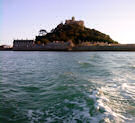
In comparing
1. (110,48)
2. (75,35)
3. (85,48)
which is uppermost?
(75,35)

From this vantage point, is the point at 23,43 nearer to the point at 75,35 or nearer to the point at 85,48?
the point at 75,35

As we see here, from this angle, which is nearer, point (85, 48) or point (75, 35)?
point (85, 48)

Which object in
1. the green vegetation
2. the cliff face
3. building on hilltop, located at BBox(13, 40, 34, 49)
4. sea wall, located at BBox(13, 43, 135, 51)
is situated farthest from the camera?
building on hilltop, located at BBox(13, 40, 34, 49)

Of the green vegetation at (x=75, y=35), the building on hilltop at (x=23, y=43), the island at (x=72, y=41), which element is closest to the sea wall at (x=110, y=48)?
the island at (x=72, y=41)

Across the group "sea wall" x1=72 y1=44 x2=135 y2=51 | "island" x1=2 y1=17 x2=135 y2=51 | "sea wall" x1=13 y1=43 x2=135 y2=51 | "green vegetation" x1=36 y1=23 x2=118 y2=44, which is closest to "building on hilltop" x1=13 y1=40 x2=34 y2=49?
"island" x1=2 y1=17 x2=135 y2=51

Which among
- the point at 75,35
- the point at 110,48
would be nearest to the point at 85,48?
the point at 110,48

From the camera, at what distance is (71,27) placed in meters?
118

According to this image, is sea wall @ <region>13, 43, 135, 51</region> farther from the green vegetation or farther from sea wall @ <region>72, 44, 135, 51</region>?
the green vegetation

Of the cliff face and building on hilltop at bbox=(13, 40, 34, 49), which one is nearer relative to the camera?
the cliff face

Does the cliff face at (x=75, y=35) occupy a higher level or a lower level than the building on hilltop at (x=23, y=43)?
higher

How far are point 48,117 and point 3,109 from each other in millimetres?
A: 1314

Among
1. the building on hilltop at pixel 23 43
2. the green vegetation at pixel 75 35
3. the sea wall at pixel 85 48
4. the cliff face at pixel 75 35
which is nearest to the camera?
the sea wall at pixel 85 48

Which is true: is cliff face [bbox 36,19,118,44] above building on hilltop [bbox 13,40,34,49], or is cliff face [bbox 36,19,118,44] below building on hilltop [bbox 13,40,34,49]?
A: above

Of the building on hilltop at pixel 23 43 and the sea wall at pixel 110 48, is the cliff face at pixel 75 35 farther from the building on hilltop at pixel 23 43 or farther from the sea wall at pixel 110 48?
the sea wall at pixel 110 48
